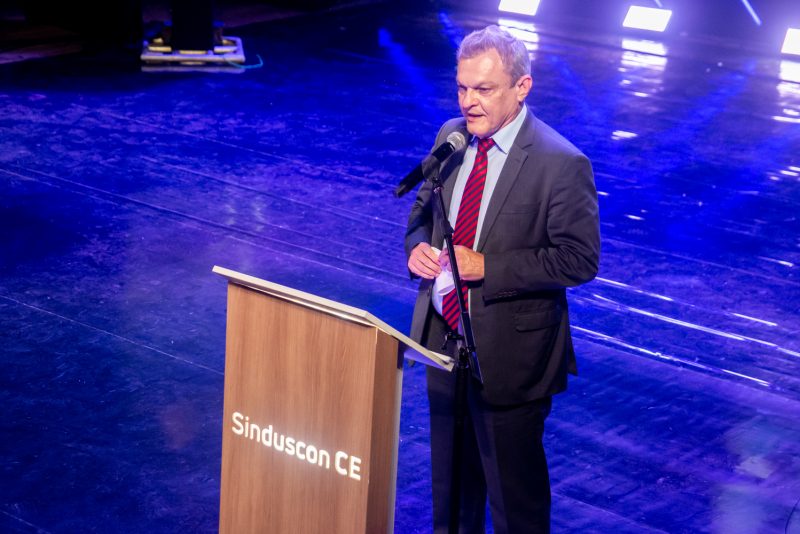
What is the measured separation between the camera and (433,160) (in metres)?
2.58

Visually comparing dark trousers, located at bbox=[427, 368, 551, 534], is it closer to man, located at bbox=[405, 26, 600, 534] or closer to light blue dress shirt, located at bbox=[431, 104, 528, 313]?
man, located at bbox=[405, 26, 600, 534]

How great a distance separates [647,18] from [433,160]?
1121 centimetres

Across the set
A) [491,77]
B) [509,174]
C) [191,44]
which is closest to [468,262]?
[509,174]

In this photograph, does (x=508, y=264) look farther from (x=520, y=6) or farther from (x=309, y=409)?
(x=520, y=6)

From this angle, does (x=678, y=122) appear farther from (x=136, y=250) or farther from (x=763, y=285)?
(x=136, y=250)

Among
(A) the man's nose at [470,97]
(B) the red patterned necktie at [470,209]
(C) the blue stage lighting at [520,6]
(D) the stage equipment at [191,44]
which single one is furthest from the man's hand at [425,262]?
(C) the blue stage lighting at [520,6]

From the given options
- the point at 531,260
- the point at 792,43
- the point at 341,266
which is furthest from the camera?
the point at 792,43

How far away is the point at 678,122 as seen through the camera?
8891 mm

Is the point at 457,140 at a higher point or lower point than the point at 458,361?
higher

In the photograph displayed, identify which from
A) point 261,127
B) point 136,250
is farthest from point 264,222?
point 261,127

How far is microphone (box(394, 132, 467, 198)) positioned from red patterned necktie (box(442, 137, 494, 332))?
127 millimetres

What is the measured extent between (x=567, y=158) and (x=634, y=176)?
4.93 metres

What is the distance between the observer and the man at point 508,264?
2672mm

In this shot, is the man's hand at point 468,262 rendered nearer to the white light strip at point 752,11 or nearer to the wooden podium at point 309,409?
the wooden podium at point 309,409
